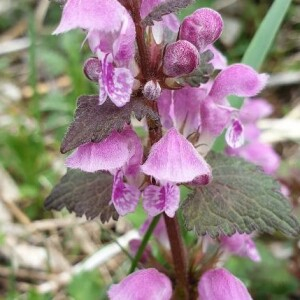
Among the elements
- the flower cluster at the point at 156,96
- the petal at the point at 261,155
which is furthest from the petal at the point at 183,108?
the petal at the point at 261,155

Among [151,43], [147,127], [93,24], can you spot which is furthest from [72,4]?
[147,127]

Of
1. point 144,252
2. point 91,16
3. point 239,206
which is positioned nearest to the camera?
point 91,16

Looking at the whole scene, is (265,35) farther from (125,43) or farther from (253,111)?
(125,43)

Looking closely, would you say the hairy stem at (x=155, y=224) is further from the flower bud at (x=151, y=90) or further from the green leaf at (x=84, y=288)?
the green leaf at (x=84, y=288)

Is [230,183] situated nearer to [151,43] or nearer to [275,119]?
[151,43]

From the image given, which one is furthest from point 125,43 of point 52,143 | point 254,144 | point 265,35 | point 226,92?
point 52,143

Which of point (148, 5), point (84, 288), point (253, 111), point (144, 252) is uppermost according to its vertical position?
point (148, 5)
